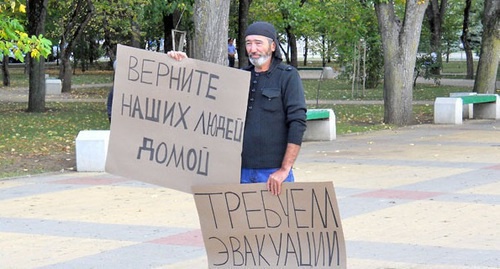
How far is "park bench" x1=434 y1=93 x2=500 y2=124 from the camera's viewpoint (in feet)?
73.7

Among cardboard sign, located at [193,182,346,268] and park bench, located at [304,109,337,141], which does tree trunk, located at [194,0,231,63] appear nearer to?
park bench, located at [304,109,337,141]

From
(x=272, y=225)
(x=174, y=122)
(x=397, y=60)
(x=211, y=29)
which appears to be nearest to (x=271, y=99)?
(x=174, y=122)

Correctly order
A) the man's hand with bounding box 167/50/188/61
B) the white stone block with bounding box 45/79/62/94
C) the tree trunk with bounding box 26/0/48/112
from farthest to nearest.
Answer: the white stone block with bounding box 45/79/62/94 < the tree trunk with bounding box 26/0/48/112 < the man's hand with bounding box 167/50/188/61

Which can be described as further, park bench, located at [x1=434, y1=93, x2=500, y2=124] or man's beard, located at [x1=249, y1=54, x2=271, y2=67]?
park bench, located at [x1=434, y1=93, x2=500, y2=124]

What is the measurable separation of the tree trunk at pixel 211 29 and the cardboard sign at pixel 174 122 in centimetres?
987

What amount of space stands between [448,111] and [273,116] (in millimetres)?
16606

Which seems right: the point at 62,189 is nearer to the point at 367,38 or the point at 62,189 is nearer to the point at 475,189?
the point at 475,189

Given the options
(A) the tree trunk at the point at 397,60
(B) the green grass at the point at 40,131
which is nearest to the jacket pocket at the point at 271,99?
(B) the green grass at the point at 40,131

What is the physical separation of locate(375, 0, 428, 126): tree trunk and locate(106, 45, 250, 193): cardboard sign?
52.2 feet

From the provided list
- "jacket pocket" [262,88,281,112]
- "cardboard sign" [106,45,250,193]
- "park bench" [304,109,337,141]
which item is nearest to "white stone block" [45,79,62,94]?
"park bench" [304,109,337,141]

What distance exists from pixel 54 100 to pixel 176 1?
25.7 ft

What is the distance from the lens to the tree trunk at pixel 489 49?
25719 mm

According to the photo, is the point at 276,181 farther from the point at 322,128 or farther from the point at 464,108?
the point at 464,108

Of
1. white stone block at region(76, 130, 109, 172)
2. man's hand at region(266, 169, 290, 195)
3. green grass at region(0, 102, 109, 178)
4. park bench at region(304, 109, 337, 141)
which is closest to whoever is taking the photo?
man's hand at region(266, 169, 290, 195)
